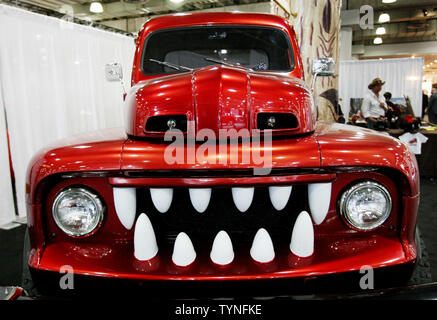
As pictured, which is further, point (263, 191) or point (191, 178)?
point (263, 191)

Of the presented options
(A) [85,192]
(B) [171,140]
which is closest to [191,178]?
(B) [171,140]

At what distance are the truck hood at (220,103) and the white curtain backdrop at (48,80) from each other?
3.21 metres

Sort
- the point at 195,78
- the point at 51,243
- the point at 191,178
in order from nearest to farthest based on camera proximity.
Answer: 1. the point at 191,178
2. the point at 51,243
3. the point at 195,78

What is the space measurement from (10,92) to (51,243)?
3.28 metres

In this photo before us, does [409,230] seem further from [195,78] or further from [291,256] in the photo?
[195,78]

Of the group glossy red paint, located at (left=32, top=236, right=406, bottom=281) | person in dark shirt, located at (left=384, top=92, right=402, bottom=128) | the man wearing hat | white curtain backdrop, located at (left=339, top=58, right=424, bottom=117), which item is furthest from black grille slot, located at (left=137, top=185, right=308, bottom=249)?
white curtain backdrop, located at (left=339, top=58, right=424, bottom=117)

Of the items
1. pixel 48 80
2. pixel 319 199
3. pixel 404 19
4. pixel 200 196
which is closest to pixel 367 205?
pixel 319 199

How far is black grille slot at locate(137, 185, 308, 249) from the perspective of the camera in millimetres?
1211

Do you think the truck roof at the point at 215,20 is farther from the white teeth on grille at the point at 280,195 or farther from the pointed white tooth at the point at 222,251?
the pointed white tooth at the point at 222,251

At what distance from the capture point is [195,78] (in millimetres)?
1262

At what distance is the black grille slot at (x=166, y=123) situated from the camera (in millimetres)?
1235

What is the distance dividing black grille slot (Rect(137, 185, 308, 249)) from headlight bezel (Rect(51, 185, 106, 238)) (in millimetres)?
139
